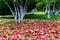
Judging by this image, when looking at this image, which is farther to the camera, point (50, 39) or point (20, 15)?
point (20, 15)

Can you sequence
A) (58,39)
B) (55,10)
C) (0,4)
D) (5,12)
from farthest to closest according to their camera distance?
(55,10), (5,12), (0,4), (58,39)

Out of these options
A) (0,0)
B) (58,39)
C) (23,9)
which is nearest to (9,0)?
(0,0)

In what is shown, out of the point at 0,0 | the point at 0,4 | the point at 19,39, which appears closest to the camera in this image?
the point at 19,39

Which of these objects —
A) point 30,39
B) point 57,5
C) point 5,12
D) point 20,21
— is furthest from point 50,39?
point 57,5

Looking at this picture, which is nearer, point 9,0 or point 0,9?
point 9,0

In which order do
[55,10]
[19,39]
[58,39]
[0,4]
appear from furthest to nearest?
[55,10]
[0,4]
[58,39]
[19,39]

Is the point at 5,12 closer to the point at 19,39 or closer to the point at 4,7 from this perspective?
the point at 4,7

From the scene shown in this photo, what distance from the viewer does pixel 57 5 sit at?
1815 inches

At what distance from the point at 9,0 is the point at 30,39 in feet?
63.2

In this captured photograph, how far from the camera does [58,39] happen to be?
29.5 ft

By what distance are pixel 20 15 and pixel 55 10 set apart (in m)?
31.0

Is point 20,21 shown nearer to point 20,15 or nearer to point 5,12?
point 20,15

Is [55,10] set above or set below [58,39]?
below

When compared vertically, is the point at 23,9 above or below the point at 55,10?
above
